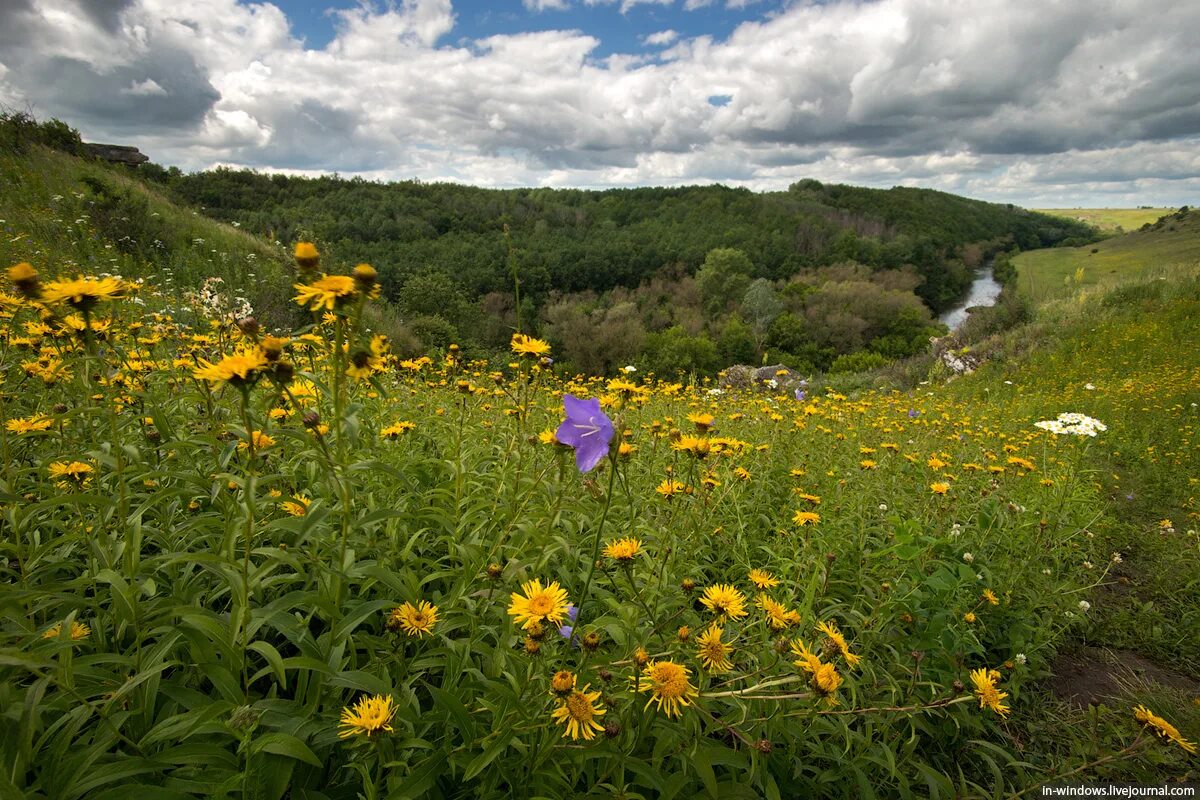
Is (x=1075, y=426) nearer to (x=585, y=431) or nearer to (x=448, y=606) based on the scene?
(x=585, y=431)

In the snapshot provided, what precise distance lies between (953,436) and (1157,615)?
6.09 feet

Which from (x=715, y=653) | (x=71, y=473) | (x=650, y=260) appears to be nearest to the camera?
(x=715, y=653)

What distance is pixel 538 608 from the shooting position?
1115 millimetres

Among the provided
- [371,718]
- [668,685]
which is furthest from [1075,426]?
[371,718]

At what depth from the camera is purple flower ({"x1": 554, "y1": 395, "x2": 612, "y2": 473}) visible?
1.18 m

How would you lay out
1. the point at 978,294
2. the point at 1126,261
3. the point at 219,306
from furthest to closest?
the point at 978,294, the point at 1126,261, the point at 219,306

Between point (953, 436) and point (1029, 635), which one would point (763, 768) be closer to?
point (1029, 635)

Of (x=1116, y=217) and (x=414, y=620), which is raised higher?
(x=1116, y=217)

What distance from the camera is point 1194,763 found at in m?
1.88

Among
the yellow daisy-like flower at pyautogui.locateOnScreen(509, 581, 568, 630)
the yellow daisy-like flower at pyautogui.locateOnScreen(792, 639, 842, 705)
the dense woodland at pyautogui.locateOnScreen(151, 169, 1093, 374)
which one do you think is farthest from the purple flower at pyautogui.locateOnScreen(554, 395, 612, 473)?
the dense woodland at pyautogui.locateOnScreen(151, 169, 1093, 374)

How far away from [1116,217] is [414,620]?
3960 inches

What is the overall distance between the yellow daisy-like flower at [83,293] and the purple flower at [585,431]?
1099 mm

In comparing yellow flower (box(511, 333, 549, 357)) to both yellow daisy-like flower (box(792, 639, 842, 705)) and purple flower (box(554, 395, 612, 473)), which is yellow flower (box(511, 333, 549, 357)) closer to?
purple flower (box(554, 395, 612, 473))

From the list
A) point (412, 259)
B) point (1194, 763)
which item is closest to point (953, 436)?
point (1194, 763)
